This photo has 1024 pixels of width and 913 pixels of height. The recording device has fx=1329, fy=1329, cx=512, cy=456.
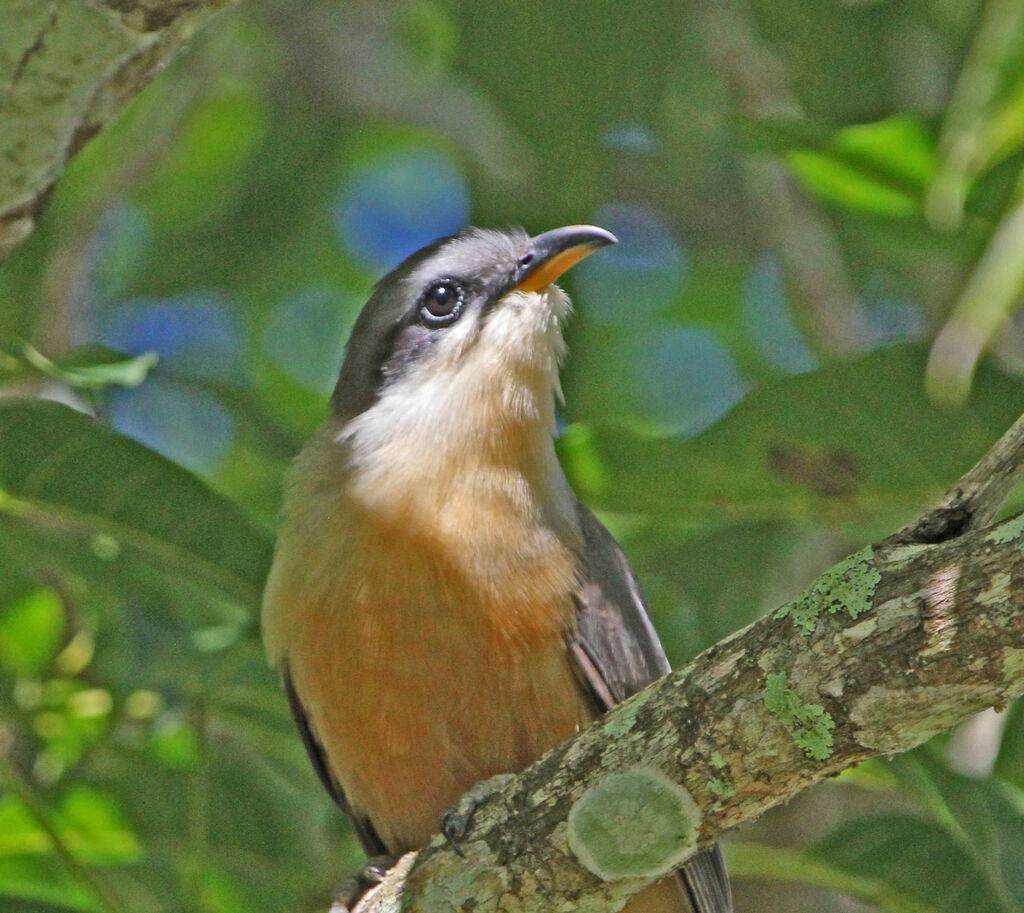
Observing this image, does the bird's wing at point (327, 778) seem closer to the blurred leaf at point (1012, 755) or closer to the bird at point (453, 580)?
the bird at point (453, 580)

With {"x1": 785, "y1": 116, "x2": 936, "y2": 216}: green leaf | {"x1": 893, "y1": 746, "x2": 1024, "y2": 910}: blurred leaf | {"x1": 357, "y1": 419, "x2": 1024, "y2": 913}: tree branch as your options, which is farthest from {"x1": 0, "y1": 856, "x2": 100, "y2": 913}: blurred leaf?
{"x1": 785, "y1": 116, "x2": 936, "y2": 216}: green leaf

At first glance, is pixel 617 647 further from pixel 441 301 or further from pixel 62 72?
pixel 62 72

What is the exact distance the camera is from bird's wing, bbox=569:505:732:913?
402 cm

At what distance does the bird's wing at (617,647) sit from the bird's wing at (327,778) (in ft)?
3.31

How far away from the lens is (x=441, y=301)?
480 cm

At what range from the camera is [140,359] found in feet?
12.2

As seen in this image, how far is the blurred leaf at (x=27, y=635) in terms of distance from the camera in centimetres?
490

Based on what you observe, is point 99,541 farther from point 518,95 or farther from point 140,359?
point 518,95

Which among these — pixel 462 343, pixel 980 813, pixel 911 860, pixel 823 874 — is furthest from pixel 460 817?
pixel 462 343

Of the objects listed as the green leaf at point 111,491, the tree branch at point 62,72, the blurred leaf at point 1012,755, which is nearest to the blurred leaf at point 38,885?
the green leaf at point 111,491

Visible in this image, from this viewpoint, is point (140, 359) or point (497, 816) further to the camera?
point (140, 359)

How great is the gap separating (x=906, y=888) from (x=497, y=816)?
1.83m

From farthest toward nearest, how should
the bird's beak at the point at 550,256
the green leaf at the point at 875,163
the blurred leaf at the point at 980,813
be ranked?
the bird's beak at the point at 550,256 → the green leaf at the point at 875,163 → the blurred leaf at the point at 980,813

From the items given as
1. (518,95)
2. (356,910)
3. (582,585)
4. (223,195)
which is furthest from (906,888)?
(223,195)
